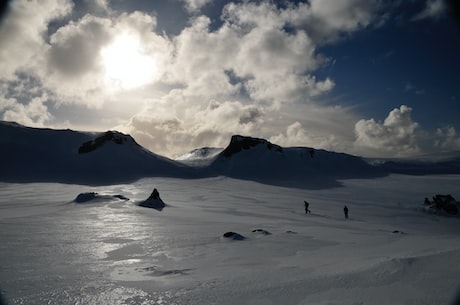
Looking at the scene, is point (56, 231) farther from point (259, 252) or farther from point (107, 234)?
point (259, 252)

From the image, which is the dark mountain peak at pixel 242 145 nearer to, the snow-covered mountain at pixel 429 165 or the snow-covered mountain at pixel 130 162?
the snow-covered mountain at pixel 130 162

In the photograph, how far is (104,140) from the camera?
311 feet

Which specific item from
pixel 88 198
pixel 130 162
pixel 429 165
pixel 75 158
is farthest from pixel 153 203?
pixel 429 165

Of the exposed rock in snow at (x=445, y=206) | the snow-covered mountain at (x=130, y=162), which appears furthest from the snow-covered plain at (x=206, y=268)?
the snow-covered mountain at (x=130, y=162)

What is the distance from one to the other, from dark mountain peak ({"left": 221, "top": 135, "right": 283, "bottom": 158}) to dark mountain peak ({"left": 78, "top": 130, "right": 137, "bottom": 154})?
3182 cm

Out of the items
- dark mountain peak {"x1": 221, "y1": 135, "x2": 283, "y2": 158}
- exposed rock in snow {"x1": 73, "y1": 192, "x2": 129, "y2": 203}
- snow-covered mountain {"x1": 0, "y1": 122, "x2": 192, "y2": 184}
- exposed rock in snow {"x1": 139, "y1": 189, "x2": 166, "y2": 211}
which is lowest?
exposed rock in snow {"x1": 139, "y1": 189, "x2": 166, "y2": 211}

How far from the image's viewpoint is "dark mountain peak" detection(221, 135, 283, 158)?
108 m

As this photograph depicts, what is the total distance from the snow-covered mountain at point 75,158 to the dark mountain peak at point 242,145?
23.5m

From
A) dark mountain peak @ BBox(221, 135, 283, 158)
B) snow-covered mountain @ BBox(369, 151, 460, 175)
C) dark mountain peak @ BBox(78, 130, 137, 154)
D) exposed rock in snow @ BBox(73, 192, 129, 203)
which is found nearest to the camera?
exposed rock in snow @ BBox(73, 192, 129, 203)

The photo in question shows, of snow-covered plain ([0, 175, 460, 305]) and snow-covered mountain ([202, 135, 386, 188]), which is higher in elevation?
snow-covered mountain ([202, 135, 386, 188])

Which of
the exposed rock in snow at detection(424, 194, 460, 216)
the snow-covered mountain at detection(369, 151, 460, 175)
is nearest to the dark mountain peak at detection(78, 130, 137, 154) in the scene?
the exposed rock in snow at detection(424, 194, 460, 216)

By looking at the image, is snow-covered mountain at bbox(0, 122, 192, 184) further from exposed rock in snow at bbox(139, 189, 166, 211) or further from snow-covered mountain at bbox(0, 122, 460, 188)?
exposed rock in snow at bbox(139, 189, 166, 211)

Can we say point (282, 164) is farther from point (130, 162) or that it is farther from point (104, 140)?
point (104, 140)

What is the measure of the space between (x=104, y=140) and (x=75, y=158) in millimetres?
12970
